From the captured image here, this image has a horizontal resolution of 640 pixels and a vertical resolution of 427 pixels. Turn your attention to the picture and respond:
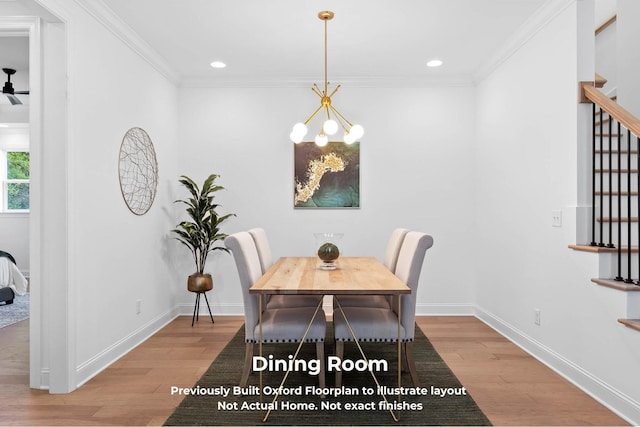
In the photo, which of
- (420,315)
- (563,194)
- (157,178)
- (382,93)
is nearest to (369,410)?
(563,194)

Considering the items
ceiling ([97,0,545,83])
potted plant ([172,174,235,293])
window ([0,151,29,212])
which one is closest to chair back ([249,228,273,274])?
potted plant ([172,174,235,293])

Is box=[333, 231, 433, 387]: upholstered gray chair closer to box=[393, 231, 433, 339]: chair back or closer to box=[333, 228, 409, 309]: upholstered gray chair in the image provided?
box=[393, 231, 433, 339]: chair back

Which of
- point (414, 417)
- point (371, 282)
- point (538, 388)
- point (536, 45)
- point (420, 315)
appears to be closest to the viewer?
point (414, 417)

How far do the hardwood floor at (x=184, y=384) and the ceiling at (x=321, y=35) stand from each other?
8.96ft

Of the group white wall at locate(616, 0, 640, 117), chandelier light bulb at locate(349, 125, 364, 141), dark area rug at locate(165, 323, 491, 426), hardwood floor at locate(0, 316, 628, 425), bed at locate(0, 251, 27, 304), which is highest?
white wall at locate(616, 0, 640, 117)

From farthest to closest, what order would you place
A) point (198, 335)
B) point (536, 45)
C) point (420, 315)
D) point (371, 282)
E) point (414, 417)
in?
point (420, 315) → point (198, 335) → point (536, 45) → point (371, 282) → point (414, 417)

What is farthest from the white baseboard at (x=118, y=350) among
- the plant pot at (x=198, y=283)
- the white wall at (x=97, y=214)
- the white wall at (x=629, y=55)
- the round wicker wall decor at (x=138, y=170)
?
the white wall at (x=629, y=55)

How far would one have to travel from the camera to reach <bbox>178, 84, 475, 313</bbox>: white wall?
4727mm

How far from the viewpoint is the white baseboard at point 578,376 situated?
2307mm

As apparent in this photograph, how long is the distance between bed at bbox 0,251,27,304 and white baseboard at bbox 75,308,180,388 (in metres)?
2.37

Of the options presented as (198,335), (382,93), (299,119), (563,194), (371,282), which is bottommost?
(198,335)

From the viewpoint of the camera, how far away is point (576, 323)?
9.16ft

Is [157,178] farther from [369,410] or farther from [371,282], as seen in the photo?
[369,410]

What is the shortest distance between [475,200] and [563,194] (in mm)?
1723
